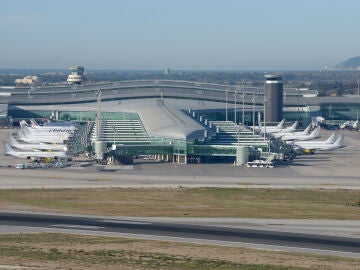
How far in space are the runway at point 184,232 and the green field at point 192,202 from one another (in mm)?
4519

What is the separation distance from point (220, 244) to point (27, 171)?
52045 millimetres


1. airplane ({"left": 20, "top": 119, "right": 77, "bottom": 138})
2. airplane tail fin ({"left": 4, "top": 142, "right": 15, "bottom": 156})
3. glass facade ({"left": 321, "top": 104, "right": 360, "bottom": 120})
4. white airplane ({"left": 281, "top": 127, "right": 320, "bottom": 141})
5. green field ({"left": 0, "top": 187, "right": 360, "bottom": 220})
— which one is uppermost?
glass facade ({"left": 321, "top": 104, "right": 360, "bottom": 120})

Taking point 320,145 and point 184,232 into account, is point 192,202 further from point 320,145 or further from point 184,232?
point 320,145

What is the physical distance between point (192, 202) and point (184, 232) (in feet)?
55.5

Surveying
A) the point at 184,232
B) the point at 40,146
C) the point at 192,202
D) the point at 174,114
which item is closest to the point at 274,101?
the point at 174,114

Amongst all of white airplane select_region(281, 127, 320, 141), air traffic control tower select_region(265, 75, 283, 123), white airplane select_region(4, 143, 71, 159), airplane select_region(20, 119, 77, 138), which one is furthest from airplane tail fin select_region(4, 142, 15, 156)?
air traffic control tower select_region(265, 75, 283, 123)

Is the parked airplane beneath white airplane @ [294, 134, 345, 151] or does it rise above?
above

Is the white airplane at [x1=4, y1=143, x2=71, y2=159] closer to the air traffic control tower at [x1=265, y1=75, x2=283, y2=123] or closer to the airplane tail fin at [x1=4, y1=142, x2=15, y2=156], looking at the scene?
the airplane tail fin at [x1=4, y1=142, x2=15, y2=156]

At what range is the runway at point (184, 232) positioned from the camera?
5356 cm

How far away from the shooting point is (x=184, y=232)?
189ft

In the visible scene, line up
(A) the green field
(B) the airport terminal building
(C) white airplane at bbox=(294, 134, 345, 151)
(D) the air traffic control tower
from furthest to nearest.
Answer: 1. (D) the air traffic control tower
2. (C) white airplane at bbox=(294, 134, 345, 151)
3. (B) the airport terminal building
4. (A) the green field

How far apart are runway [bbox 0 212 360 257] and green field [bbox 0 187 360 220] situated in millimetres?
4519

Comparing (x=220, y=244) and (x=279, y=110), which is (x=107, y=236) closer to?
(x=220, y=244)

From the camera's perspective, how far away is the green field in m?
67.4
